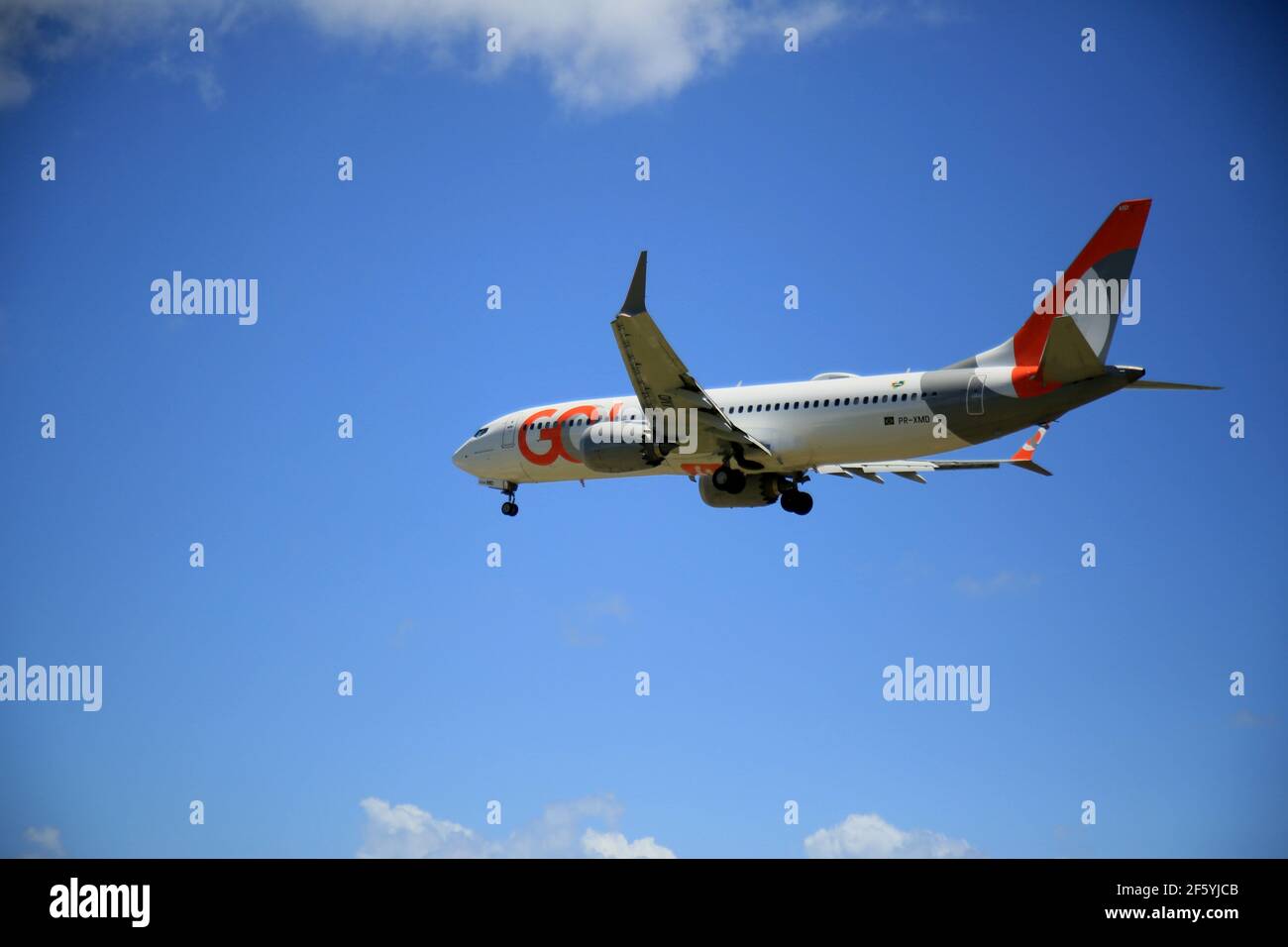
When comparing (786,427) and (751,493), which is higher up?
(786,427)

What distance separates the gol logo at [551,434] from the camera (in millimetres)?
47656

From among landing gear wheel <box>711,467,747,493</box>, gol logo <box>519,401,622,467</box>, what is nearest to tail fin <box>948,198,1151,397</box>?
landing gear wheel <box>711,467,747,493</box>

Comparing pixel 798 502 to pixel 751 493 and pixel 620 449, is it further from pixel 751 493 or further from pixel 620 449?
pixel 620 449

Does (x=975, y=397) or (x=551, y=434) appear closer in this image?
(x=975, y=397)

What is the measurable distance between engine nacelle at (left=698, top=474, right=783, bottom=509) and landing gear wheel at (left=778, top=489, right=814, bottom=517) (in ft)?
1.07

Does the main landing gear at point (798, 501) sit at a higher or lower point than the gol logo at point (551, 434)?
lower

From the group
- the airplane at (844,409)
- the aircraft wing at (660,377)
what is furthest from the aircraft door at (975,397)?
the aircraft wing at (660,377)

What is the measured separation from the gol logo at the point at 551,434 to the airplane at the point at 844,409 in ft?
0.15

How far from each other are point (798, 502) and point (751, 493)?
147 cm

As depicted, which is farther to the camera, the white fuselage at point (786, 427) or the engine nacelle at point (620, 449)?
the engine nacelle at point (620, 449)

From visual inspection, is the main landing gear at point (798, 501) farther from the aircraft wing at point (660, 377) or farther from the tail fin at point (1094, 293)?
the tail fin at point (1094, 293)

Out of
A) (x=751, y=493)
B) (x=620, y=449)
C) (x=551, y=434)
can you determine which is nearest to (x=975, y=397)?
(x=751, y=493)

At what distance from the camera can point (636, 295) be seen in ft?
129

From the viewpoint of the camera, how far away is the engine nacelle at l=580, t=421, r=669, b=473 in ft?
144
